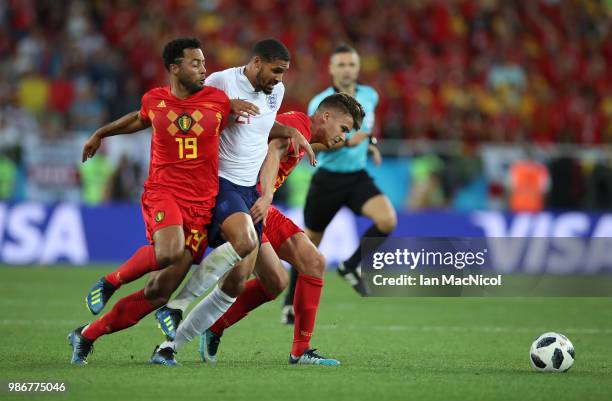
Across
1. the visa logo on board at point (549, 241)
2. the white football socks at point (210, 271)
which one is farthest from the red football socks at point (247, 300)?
the visa logo on board at point (549, 241)

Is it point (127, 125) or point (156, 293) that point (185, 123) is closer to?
point (127, 125)

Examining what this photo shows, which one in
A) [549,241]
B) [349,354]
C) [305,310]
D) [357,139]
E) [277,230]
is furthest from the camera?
[549,241]

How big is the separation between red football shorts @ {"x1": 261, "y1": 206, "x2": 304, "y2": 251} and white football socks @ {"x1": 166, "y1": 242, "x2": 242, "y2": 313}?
624mm

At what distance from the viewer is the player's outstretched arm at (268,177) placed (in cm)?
711

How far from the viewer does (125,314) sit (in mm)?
6977

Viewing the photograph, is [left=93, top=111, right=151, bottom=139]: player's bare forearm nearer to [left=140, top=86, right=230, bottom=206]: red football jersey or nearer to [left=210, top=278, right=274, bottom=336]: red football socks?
[left=140, top=86, right=230, bottom=206]: red football jersey

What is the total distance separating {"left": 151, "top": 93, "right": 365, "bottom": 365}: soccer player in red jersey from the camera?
7.45 metres

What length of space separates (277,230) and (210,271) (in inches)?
32.1

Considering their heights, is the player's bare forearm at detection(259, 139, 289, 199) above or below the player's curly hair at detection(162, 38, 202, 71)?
below

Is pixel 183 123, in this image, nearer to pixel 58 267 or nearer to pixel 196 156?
A: pixel 196 156

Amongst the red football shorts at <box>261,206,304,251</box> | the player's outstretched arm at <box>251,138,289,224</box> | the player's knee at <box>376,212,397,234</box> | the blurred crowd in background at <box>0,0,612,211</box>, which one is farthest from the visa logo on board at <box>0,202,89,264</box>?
the player's outstretched arm at <box>251,138,289,224</box>

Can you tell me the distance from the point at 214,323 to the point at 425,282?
10.8 ft

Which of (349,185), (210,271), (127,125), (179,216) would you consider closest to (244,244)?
(210,271)

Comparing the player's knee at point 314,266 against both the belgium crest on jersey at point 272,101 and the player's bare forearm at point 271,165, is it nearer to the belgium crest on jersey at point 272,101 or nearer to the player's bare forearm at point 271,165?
the player's bare forearm at point 271,165
